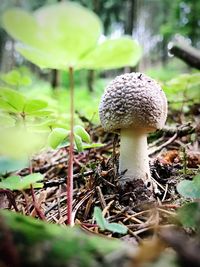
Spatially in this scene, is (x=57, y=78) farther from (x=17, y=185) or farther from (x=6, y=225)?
(x=6, y=225)

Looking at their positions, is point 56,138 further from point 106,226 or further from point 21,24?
point 21,24

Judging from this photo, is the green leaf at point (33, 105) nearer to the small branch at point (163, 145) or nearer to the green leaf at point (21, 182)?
the green leaf at point (21, 182)

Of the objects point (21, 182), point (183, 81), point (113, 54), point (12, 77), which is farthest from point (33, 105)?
point (183, 81)

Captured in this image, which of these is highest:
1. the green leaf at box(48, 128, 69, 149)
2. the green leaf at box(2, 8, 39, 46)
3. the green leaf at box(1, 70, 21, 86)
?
the green leaf at box(1, 70, 21, 86)

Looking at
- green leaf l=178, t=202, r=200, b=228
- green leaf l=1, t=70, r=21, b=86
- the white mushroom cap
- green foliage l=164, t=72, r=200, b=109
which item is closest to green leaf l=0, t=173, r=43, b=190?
green leaf l=178, t=202, r=200, b=228

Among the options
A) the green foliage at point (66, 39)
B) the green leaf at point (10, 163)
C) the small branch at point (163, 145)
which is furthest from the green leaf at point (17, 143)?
the small branch at point (163, 145)

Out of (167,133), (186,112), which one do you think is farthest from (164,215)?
(186,112)

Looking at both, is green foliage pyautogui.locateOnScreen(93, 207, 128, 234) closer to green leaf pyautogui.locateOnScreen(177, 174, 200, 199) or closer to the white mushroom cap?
green leaf pyautogui.locateOnScreen(177, 174, 200, 199)
